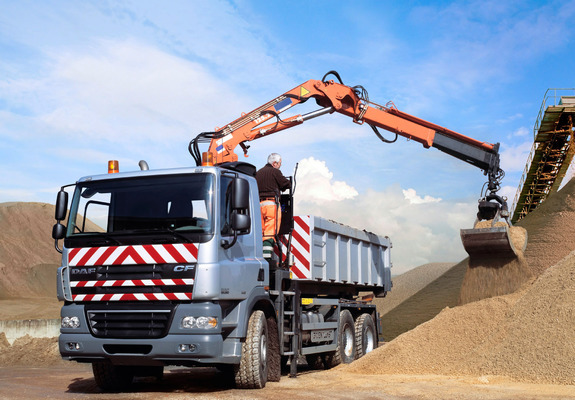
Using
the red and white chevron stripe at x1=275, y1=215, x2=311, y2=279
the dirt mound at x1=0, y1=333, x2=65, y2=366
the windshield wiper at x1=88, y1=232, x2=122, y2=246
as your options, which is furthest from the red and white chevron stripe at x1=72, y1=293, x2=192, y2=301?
the dirt mound at x1=0, y1=333, x2=65, y2=366

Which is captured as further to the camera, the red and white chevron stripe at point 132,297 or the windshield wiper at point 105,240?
the windshield wiper at point 105,240

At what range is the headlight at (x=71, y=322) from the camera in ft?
25.0

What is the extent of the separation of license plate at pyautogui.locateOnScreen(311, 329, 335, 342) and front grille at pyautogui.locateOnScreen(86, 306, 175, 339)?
3.59 metres

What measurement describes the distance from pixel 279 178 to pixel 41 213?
4331 cm

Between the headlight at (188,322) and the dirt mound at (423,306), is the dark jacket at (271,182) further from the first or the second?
the dirt mound at (423,306)

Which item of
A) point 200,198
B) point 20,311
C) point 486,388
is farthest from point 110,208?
point 20,311

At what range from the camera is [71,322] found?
7.65m

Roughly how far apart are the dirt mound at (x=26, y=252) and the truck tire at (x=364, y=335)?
94.3 ft

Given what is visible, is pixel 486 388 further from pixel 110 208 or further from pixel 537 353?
pixel 110 208

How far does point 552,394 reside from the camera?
7988mm

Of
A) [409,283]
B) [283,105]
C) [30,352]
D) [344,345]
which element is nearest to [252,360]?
[344,345]

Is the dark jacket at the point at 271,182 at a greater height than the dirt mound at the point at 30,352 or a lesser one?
greater

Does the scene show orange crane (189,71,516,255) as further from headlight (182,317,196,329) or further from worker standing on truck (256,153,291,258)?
headlight (182,317,196,329)

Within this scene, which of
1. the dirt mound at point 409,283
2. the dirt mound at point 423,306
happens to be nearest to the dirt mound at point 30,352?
the dirt mound at point 423,306
